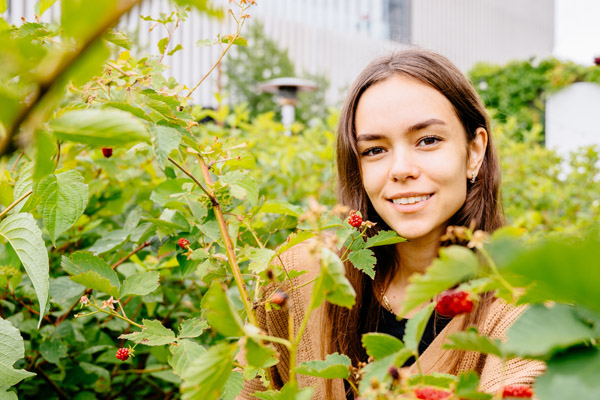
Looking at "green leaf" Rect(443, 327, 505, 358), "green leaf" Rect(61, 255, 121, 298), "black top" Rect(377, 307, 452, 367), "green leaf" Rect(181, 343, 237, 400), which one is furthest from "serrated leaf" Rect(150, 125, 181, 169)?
"black top" Rect(377, 307, 452, 367)

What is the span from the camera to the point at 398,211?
1.32 m

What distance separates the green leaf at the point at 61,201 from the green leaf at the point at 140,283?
0.46ft

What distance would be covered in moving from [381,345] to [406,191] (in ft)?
2.74

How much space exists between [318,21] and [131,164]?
36.8 m

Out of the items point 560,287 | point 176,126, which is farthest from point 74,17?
point 176,126

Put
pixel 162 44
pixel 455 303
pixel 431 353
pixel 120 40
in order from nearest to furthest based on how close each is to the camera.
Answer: pixel 455 303, pixel 120 40, pixel 162 44, pixel 431 353

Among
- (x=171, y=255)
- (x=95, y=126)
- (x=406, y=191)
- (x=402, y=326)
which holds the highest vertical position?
(x=95, y=126)

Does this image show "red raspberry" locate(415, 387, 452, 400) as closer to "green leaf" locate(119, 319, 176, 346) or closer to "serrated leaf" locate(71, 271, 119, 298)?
"green leaf" locate(119, 319, 176, 346)

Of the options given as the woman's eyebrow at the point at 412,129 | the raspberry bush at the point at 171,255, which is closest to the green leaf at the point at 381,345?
the raspberry bush at the point at 171,255

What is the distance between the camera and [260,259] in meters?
0.85

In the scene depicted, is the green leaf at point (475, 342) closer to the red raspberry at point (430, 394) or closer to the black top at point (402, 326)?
the red raspberry at point (430, 394)

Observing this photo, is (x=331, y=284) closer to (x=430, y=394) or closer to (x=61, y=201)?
(x=430, y=394)

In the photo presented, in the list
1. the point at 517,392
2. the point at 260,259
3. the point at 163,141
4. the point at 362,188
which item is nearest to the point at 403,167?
the point at 362,188

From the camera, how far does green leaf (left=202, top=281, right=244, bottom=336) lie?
17.4 inches
